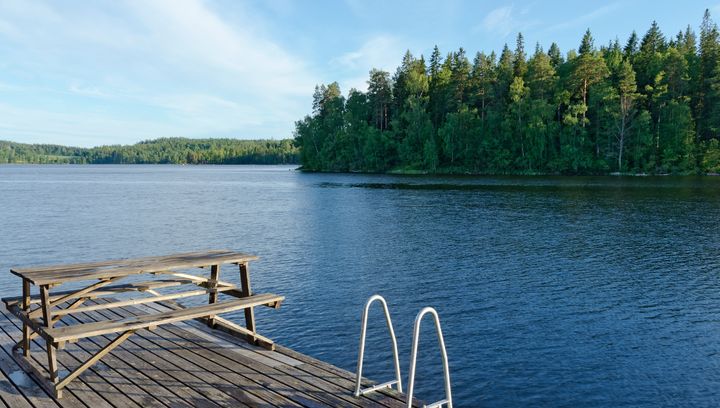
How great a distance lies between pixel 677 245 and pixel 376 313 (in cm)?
1962

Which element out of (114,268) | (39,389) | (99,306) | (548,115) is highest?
(548,115)

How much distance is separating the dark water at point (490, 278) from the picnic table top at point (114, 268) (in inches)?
186

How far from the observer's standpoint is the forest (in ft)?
295

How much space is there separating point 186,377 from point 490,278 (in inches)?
589

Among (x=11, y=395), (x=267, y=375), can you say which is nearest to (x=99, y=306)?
(x=11, y=395)

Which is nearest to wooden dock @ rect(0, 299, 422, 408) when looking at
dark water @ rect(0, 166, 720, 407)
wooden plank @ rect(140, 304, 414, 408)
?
wooden plank @ rect(140, 304, 414, 408)

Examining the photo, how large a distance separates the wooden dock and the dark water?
395cm

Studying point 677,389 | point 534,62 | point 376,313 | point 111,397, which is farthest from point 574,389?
point 534,62

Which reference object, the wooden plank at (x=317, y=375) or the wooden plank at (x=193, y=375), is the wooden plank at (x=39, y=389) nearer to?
the wooden plank at (x=193, y=375)

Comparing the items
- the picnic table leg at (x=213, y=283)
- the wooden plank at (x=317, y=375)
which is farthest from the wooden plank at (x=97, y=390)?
the picnic table leg at (x=213, y=283)

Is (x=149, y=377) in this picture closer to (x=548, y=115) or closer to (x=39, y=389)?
(x=39, y=389)

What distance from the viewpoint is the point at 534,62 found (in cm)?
9862

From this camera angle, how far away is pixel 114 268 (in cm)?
720

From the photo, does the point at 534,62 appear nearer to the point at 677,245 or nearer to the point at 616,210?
the point at 616,210
